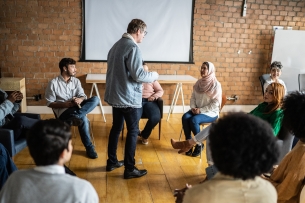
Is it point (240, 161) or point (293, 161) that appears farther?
point (293, 161)

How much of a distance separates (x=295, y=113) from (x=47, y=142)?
1280 millimetres

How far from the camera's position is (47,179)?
3.52 feet

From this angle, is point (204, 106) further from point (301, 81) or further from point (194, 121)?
point (301, 81)

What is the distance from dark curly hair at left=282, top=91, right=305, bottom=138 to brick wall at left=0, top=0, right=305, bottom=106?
335cm

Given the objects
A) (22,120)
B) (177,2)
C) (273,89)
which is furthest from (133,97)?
(177,2)

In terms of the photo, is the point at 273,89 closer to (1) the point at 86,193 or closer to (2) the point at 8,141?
(1) the point at 86,193

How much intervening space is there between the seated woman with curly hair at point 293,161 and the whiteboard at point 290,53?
3.61m

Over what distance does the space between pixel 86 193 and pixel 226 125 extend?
1.91 feet

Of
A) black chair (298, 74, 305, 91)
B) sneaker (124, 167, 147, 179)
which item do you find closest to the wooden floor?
sneaker (124, 167, 147, 179)

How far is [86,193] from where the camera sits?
109 centimetres

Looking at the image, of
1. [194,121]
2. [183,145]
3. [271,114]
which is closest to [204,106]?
[194,121]

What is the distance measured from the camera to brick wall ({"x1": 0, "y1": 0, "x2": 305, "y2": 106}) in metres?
4.43

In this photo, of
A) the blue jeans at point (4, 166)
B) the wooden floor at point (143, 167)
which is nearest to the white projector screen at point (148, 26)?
the wooden floor at point (143, 167)

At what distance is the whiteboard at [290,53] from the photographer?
16.1ft
